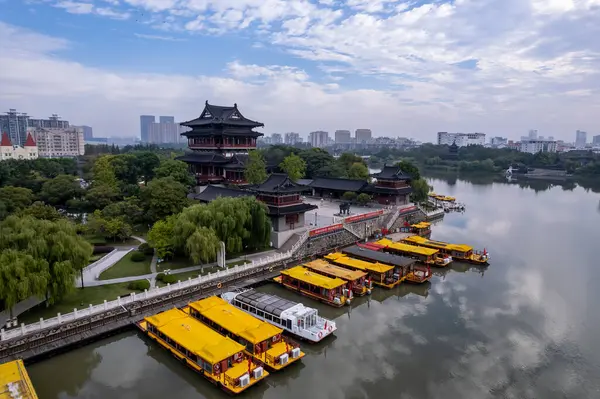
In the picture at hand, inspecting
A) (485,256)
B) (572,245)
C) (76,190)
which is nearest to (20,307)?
(76,190)

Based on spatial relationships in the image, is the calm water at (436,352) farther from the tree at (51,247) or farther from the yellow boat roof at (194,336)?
the tree at (51,247)

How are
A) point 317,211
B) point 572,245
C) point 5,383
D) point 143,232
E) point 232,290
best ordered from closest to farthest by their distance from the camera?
point 5,383 → point 232,290 → point 143,232 → point 572,245 → point 317,211

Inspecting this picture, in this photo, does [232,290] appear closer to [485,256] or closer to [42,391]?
[42,391]

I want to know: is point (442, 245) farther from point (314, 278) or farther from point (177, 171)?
point (177, 171)

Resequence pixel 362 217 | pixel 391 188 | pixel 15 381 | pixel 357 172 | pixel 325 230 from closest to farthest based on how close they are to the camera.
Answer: pixel 15 381
pixel 325 230
pixel 362 217
pixel 391 188
pixel 357 172

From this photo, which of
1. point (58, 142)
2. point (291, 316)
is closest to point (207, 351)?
point (291, 316)

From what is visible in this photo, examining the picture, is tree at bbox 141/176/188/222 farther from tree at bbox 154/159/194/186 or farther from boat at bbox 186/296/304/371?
boat at bbox 186/296/304/371
